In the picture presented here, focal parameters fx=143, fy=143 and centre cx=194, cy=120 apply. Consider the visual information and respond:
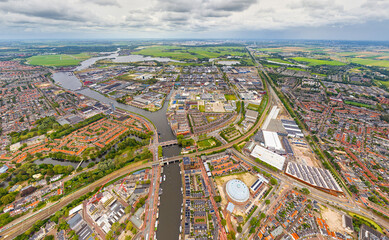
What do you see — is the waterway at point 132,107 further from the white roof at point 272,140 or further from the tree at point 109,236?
the white roof at point 272,140

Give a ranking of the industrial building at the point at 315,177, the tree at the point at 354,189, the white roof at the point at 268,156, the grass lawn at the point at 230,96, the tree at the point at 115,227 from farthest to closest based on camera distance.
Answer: the grass lawn at the point at 230,96 → the white roof at the point at 268,156 → the industrial building at the point at 315,177 → the tree at the point at 354,189 → the tree at the point at 115,227

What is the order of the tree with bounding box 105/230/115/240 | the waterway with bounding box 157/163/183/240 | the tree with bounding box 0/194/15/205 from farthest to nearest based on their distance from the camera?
the tree with bounding box 0/194/15/205, the waterway with bounding box 157/163/183/240, the tree with bounding box 105/230/115/240

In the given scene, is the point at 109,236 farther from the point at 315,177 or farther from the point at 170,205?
the point at 315,177

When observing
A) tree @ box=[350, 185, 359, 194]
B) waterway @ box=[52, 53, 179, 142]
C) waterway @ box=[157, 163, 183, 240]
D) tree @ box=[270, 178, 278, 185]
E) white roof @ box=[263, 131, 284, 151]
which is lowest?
waterway @ box=[157, 163, 183, 240]

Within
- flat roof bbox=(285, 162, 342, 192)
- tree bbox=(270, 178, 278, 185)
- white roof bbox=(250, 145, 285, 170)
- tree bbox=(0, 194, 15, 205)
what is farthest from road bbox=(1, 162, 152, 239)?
flat roof bbox=(285, 162, 342, 192)

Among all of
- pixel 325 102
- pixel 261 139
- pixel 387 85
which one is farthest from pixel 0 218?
pixel 387 85

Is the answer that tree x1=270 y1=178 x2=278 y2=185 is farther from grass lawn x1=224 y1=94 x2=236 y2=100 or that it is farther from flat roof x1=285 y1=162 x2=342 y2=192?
grass lawn x1=224 y1=94 x2=236 y2=100

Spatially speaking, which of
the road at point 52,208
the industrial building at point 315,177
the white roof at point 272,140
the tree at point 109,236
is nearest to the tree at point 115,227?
the tree at point 109,236
